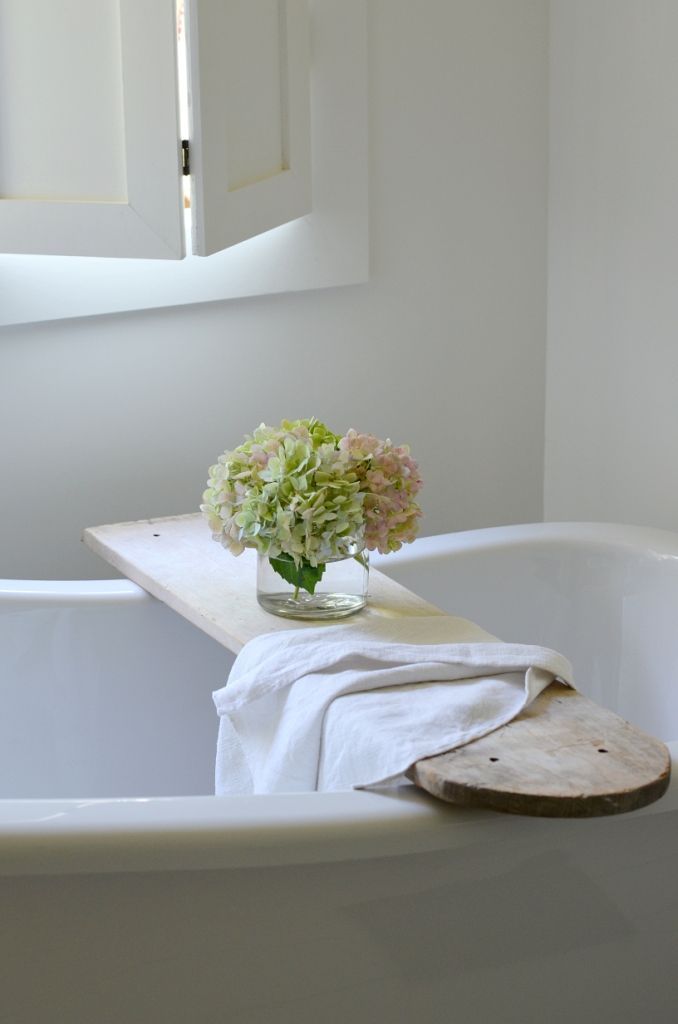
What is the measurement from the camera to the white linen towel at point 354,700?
1.34 meters

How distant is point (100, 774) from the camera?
6.50 ft

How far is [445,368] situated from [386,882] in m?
1.56

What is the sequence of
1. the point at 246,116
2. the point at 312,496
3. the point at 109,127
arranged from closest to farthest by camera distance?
the point at 312,496 → the point at 109,127 → the point at 246,116

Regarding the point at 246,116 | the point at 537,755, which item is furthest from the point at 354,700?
the point at 246,116

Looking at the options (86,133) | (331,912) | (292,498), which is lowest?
(331,912)

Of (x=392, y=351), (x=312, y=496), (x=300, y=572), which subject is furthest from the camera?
(x=392, y=351)

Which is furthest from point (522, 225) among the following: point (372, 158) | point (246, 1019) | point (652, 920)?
point (246, 1019)

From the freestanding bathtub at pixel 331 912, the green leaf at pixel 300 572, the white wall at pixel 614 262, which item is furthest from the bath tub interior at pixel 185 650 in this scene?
the freestanding bathtub at pixel 331 912

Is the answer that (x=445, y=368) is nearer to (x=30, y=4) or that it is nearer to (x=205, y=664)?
(x=205, y=664)

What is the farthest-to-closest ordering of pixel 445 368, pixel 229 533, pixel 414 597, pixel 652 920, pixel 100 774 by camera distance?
pixel 445 368
pixel 100 774
pixel 414 597
pixel 229 533
pixel 652 920

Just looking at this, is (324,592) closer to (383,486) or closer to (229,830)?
(383,486)

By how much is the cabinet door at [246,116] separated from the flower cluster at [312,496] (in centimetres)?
40

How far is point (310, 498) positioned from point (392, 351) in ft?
3.44

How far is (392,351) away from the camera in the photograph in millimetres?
2574
